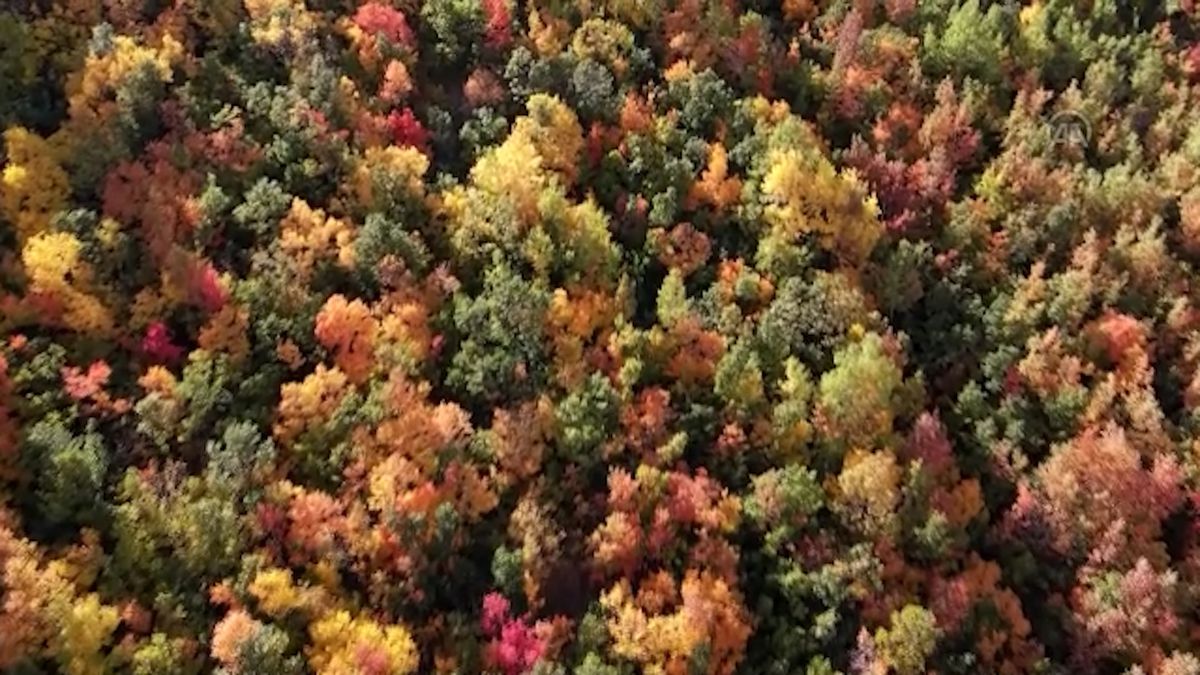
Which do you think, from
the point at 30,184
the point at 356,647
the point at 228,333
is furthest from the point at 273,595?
the point at 30,184

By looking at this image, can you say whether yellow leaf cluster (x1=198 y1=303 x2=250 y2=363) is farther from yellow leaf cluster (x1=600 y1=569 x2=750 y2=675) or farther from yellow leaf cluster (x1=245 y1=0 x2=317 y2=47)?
yellow leaf cluster (x1=600 y1=569 x2=750 y2=675)

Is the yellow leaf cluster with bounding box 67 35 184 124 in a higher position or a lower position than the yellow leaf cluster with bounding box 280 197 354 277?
higher

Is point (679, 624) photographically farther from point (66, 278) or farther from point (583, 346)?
point (66, 278)

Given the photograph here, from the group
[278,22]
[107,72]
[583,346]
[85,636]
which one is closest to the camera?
[85,636]

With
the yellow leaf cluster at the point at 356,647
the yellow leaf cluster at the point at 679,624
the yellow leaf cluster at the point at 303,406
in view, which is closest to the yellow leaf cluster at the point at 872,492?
the yellow leaf cluster at the point at 679,624

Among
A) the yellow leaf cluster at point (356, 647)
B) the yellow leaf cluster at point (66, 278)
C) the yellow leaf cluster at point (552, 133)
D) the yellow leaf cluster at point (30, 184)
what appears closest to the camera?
the yellow leaf cluster at point (356, 647)

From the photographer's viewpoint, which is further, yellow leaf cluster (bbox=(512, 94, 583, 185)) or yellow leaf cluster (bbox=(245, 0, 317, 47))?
yellow leaf cluster (bbox=(512, 94, 583, 185))

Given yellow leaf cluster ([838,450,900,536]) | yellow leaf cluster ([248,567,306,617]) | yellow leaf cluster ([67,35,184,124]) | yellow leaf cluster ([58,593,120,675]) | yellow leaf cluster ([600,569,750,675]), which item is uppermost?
yellow leaf cluster ([67,35,184,124])

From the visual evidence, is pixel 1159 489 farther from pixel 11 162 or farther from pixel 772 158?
pixel 11 162

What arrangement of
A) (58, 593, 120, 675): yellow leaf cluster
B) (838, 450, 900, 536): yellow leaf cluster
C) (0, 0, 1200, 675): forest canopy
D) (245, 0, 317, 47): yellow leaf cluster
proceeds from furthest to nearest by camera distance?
(245, 0, 317, 47): yellow leaf cluster → (838, 450, 900, 536): yellow leaf cluster → (0, 0, 1200, 675): forest canopy → (58, 593, 120, 675): yellow leaf cluster

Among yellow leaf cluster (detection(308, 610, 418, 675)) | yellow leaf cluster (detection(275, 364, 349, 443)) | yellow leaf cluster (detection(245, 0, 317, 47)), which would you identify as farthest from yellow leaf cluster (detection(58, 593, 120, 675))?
yellow leaf cluster (detection(245, 0, 317, 47))

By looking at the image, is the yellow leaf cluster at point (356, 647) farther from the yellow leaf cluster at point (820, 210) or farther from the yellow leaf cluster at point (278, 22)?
the yellow leaf cluster at point (278, 22)

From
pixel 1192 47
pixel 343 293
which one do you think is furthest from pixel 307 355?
pixel 1192 47
